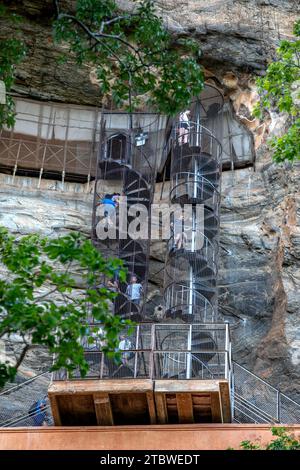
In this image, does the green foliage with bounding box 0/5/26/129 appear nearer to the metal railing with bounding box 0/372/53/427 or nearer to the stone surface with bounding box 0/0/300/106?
the metal railing with bounding box 0/372/53/427

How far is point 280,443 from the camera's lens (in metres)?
15.0

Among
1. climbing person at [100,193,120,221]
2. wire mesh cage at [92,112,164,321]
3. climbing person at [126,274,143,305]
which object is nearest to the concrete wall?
wire mesh cage at [92,112,164,321]

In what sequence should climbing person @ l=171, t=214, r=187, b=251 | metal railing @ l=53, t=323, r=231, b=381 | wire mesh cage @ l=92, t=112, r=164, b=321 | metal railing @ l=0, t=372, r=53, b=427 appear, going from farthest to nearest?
climbing person @ l=171, t=214, r=187, b=251, wire mesh cage @ l=92, t=112, r=164, b=321, metal railing @ l=0, t=372, r=53, b=427, metal railing @ l=53, t=323, r=231, b=381

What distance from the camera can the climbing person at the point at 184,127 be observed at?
71.8ft

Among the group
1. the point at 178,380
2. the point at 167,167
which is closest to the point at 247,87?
the point at 167,167

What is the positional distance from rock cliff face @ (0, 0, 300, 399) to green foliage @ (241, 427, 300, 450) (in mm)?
3965

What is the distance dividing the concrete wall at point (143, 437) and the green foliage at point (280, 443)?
695 millimetres

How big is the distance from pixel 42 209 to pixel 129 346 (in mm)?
6807

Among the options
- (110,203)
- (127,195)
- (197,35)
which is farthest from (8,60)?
(197,35)

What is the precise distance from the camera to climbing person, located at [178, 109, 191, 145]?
71.8ft

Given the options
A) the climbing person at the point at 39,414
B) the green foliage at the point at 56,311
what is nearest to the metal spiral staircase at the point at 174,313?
the climbing person at the point at 39,414

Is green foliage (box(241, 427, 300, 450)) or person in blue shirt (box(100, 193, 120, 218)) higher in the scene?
person in blue shirt (box(100, 193, 120, 218))

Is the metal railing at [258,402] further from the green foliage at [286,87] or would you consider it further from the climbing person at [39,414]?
the green foliage at [286,87]
